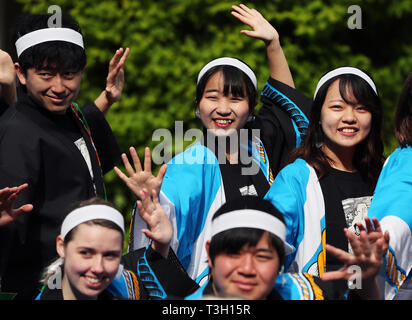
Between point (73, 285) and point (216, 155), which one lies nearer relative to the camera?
point (73, 285)

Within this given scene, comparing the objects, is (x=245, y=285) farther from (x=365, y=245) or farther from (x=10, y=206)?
(x=10, y=206)

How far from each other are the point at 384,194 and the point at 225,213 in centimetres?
76

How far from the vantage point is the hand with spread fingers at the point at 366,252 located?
2674 millimetres

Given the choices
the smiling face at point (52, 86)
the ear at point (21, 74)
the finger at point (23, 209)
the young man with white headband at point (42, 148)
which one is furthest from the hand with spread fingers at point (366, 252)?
the ear at point (21, 74)

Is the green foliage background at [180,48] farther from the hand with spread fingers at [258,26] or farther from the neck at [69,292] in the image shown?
the neck at [69,292]

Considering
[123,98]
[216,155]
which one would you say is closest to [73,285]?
[216,155]

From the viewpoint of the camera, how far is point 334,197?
3406mm

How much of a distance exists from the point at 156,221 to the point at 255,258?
53 cm

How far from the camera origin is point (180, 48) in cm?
614

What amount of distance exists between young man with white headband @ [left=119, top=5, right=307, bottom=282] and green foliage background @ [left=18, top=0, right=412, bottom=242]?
1.86 meters

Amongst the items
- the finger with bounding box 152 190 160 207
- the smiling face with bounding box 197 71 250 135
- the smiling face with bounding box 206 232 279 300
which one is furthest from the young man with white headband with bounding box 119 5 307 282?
the smiling face with bounding box 206 232 279 300

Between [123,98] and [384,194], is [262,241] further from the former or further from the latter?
[123,98]

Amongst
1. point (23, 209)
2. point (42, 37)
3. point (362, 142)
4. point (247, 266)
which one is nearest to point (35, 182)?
point (23, 209)

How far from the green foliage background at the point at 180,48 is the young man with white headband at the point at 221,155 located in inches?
73.3
